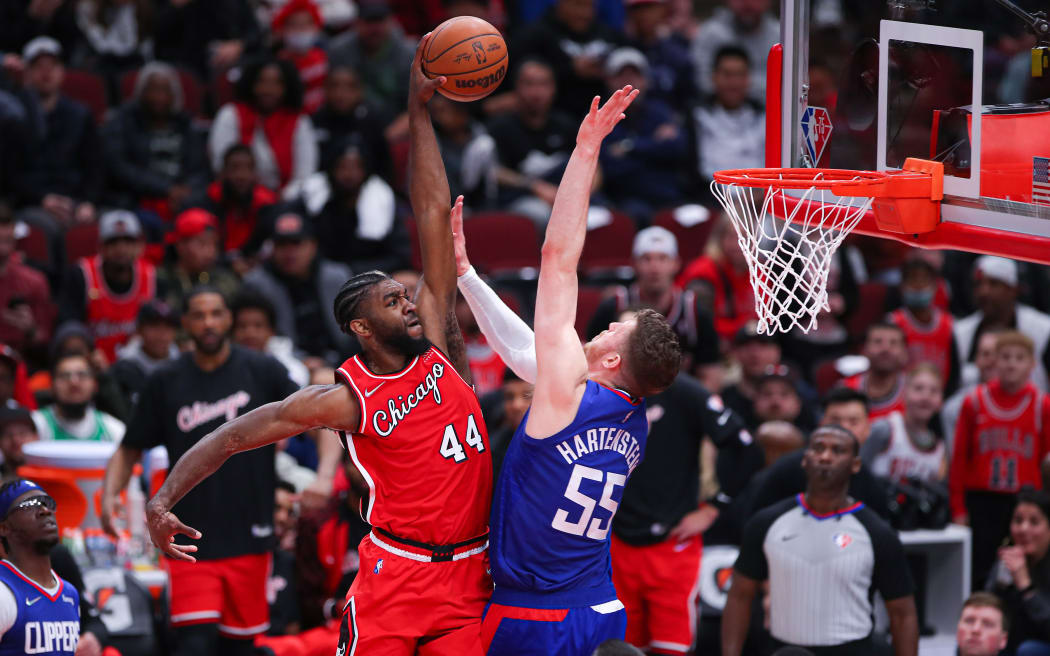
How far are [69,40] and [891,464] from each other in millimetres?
8717

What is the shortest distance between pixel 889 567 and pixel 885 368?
3.23 metres

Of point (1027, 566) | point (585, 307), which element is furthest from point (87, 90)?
point (1027, 566)

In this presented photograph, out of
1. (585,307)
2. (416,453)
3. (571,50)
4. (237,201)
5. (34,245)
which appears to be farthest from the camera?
(571,50)

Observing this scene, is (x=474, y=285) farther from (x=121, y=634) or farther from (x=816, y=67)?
(x=121, y=634)

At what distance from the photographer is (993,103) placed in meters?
5.89

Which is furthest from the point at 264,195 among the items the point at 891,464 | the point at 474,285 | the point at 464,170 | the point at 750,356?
the point at 474,285

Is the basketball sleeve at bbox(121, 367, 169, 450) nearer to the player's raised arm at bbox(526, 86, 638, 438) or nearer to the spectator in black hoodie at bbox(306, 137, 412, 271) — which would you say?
the player's raised arm at bbox(526, 86, 638, 438)

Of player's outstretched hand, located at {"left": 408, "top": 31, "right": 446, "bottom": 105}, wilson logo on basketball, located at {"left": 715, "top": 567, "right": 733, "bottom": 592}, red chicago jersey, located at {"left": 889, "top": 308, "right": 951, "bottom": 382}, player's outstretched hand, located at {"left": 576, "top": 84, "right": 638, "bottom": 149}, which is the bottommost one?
wilson logo on basketball, located at {"left": 715, "top": 567, "right": 733, "bottom": 592}

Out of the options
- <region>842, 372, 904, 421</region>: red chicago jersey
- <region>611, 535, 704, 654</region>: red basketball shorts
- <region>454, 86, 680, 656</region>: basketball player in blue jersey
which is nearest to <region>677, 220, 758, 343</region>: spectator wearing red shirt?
<region>842, 372, 904, 421</region>: red chicago jersey

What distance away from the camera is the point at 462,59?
5629mm

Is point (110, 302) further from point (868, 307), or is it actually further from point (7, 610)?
point (868, 307)

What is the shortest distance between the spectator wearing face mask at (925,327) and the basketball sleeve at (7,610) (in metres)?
6.90

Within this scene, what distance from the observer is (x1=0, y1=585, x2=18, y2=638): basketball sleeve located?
5.99m

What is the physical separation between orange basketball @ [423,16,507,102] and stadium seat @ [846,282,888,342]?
6739mm
